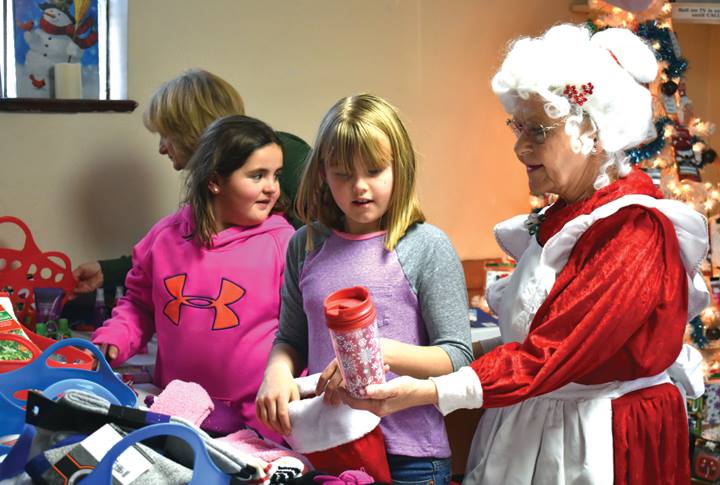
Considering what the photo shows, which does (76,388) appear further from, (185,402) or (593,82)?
(593,82)

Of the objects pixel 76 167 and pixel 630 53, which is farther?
pixel 76 167

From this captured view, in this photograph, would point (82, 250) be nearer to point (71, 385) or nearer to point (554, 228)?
point (71, 385)

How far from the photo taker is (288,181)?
8.46 ft

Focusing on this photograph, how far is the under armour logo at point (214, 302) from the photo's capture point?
216 cm

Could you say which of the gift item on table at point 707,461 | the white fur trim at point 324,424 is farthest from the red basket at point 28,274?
the gift item on table at point 707,461

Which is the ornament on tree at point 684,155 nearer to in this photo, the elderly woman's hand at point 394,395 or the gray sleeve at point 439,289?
the gray sleeve at point 439,289

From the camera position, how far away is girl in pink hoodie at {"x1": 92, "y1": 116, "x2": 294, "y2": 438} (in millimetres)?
2160

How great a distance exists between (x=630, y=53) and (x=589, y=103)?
5.4 inches

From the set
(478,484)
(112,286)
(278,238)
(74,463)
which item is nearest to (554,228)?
(478,484)

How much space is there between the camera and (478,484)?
5.92ft

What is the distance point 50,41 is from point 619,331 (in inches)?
99.6

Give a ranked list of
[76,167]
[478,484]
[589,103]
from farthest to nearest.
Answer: [76,167] < [478,484] < [589,103]

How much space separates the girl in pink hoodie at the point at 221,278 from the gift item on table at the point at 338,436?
1.38ft

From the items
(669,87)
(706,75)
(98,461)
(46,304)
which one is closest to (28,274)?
(46,304)
